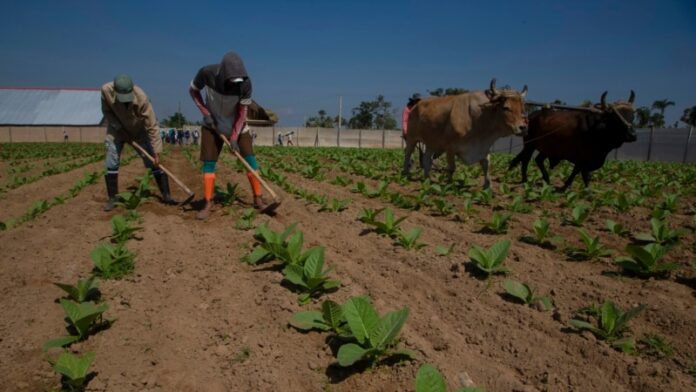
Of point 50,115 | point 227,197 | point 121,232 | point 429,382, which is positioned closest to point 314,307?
point 429,382

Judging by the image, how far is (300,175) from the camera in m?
10.7

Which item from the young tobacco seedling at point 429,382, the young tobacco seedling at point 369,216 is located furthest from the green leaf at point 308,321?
the young tobacco seedling at point 369,216

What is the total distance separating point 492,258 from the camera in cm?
338

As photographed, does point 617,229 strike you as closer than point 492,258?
No

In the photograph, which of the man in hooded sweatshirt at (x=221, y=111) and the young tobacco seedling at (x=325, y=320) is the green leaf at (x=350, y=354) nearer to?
the young tobacco seedling at (x=325, y=320)

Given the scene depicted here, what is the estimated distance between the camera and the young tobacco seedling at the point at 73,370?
1.97 meters

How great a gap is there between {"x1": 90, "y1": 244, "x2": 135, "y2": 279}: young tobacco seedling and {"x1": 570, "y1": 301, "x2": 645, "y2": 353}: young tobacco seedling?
326 centimetres

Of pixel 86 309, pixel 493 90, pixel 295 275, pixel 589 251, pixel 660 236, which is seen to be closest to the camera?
pixel 86 309

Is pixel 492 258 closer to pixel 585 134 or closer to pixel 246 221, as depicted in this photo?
pixel 246 221

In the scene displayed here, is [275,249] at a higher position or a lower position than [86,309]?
higher

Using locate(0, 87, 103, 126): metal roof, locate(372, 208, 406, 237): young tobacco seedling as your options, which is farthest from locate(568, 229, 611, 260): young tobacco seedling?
locate(0, 87, 103, 126): metal roof

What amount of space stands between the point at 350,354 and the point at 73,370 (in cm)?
128

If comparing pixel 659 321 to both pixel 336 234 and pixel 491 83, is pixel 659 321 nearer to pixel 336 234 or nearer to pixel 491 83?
pixel 336 234

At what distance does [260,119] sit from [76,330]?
572cm
